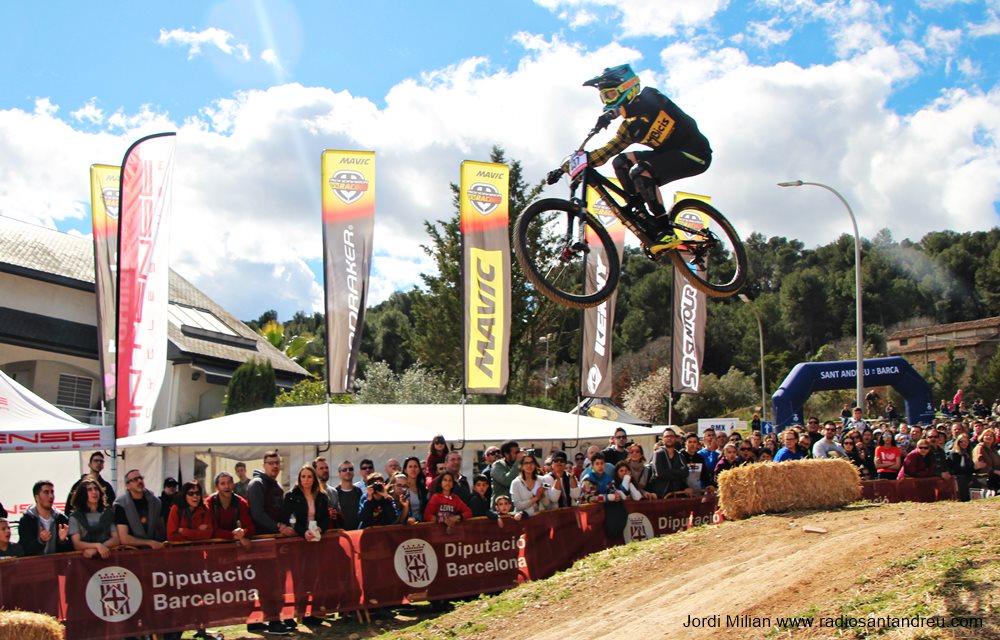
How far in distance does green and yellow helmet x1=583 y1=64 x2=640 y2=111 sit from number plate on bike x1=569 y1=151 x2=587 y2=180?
2.04ft

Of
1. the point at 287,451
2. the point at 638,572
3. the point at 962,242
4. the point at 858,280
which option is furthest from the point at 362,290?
the point at 962,242

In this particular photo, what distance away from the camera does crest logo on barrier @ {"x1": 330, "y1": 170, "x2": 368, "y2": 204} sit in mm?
16125

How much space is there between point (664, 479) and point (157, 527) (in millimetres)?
6830

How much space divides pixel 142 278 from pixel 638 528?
382 inches

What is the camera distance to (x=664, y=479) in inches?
491

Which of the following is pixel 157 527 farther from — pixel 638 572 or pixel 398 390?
pixel 398 390

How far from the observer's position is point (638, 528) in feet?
40.0

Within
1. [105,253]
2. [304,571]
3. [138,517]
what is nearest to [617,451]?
[304,571]

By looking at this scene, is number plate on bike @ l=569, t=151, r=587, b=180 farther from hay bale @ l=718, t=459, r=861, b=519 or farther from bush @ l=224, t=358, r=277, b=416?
bush @ l=224, t=358, r=277, b=416

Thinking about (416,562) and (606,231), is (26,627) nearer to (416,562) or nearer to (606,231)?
(416,562)

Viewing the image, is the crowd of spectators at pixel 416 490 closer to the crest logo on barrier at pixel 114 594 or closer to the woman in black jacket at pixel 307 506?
the woman in black jacket at pixel 307 506

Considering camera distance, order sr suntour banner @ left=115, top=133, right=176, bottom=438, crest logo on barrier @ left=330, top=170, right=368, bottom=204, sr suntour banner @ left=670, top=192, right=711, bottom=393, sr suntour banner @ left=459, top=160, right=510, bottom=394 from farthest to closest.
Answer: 1. sr suntour banner @ left=670, top=192, right=711, bottom=393
2. sr suntour banner @ left=459, top=160, right=510, bottom=394
3. crest logo on barrier @ left=330, top=170, right=368, bottom=204
4. sr suntour banner @ left=115, top=133, right=176, bottom=438

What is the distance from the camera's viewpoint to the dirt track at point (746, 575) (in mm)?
7527

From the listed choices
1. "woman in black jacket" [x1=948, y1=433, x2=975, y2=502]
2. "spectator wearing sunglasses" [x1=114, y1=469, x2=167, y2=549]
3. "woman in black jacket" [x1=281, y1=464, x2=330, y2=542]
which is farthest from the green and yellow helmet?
"woman in black jacket" [x1=948, y1=433, x2=975, y2=502]
